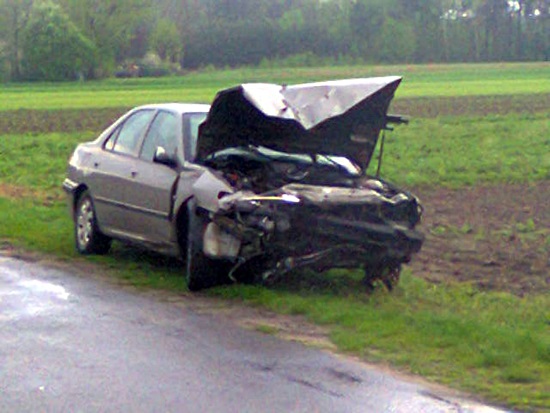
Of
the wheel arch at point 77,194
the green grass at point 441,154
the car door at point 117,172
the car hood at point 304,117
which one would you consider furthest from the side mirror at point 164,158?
the green grass at point 441,154

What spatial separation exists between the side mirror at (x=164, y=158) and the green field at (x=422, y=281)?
3.48ft

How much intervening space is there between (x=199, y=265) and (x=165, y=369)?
2.66 meters

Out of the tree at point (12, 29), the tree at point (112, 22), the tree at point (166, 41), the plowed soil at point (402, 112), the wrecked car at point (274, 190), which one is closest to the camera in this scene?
the wrecked car at point (274, 190)

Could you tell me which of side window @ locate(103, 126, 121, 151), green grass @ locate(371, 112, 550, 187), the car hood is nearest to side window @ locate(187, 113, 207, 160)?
the car hood

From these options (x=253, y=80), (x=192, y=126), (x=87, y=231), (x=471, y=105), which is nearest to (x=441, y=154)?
(x=87, y=231)

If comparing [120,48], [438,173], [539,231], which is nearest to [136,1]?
[120,48]

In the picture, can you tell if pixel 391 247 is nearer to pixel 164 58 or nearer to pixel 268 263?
pixel 268 263

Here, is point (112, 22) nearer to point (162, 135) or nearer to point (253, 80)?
point (253, 80)

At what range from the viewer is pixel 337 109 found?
9508 millimetres

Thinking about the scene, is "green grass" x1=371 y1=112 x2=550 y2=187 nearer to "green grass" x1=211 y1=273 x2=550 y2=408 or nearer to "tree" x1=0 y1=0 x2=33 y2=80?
"green grass" x1=211 y1=273 x2=550 y2=408

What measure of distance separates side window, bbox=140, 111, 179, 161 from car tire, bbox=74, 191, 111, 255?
108cm

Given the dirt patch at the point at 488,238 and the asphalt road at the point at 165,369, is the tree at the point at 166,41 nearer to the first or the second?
the dirt patch at the point at 488,238

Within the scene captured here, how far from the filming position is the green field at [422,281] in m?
7.46

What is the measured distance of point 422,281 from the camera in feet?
33.8
